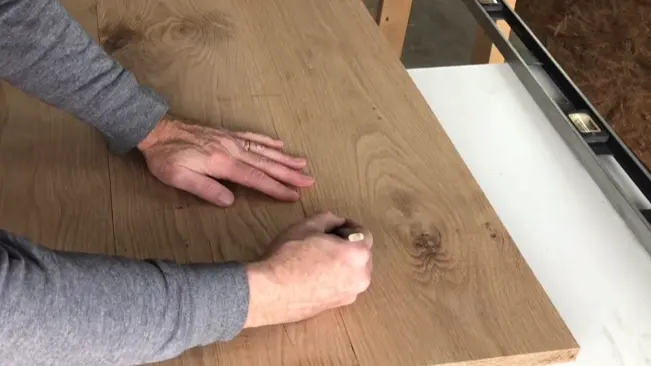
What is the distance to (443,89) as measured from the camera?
1419 millimetres

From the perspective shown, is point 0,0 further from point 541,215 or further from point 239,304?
point 541,215

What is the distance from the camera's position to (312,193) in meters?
1.01

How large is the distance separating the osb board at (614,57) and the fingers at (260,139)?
78cm

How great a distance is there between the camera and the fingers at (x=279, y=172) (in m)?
1.01

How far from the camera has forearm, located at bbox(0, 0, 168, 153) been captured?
36.3 inches

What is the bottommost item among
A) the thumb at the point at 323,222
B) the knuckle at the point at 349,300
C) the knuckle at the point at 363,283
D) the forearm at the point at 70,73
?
the knuckle at the point at 349,300

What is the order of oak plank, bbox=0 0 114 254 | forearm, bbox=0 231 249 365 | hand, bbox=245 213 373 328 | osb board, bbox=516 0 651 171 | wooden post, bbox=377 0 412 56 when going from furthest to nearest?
wooden post, bbox=377 0 412 56 → osb board, bbox=516 0 651 171 → oak plank, bbox=0 0 114 254 → hand, bbox=245 213 373 328 → forearm, bbox=0 231 249 365

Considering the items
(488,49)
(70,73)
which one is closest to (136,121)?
(70,73)

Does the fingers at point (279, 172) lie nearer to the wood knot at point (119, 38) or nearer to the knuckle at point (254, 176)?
the knuckle at point (254, 176)

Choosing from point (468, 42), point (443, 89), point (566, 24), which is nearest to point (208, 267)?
point (443, 89)

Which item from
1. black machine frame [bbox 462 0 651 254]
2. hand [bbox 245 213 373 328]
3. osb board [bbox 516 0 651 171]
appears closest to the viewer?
hand [bbox 245 213 373 328]

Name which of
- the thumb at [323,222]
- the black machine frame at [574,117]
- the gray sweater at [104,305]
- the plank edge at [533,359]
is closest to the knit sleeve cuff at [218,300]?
the gray sweater at [104,305]

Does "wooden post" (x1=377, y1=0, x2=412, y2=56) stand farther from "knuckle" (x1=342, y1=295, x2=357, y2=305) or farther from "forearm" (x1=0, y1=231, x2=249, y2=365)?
"forearm" (x1=0, y1=231, x2=249, y2=365)

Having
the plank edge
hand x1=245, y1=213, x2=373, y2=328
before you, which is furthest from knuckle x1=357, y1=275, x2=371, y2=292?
the plank edge
